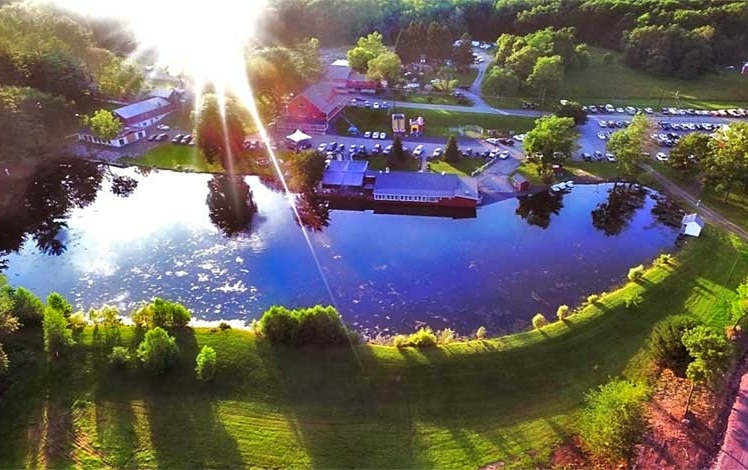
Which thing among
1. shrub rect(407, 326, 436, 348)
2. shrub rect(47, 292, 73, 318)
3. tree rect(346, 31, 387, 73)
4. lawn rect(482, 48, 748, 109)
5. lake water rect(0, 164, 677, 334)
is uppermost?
tree rect(346, 31, 387, 73)

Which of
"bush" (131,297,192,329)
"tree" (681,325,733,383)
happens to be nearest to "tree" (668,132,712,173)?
"tree" (681,325,733,383)

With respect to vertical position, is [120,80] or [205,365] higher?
[120,80]

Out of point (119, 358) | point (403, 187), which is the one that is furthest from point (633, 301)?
point (119, 358)

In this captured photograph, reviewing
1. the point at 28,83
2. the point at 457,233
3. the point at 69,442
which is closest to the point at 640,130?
the point at 457,233

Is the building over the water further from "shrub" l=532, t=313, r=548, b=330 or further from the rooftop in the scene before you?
the rooftop

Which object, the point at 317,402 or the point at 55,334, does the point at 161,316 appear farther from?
the point at 317,402

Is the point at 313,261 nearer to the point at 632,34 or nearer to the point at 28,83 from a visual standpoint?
the point at 28,83
